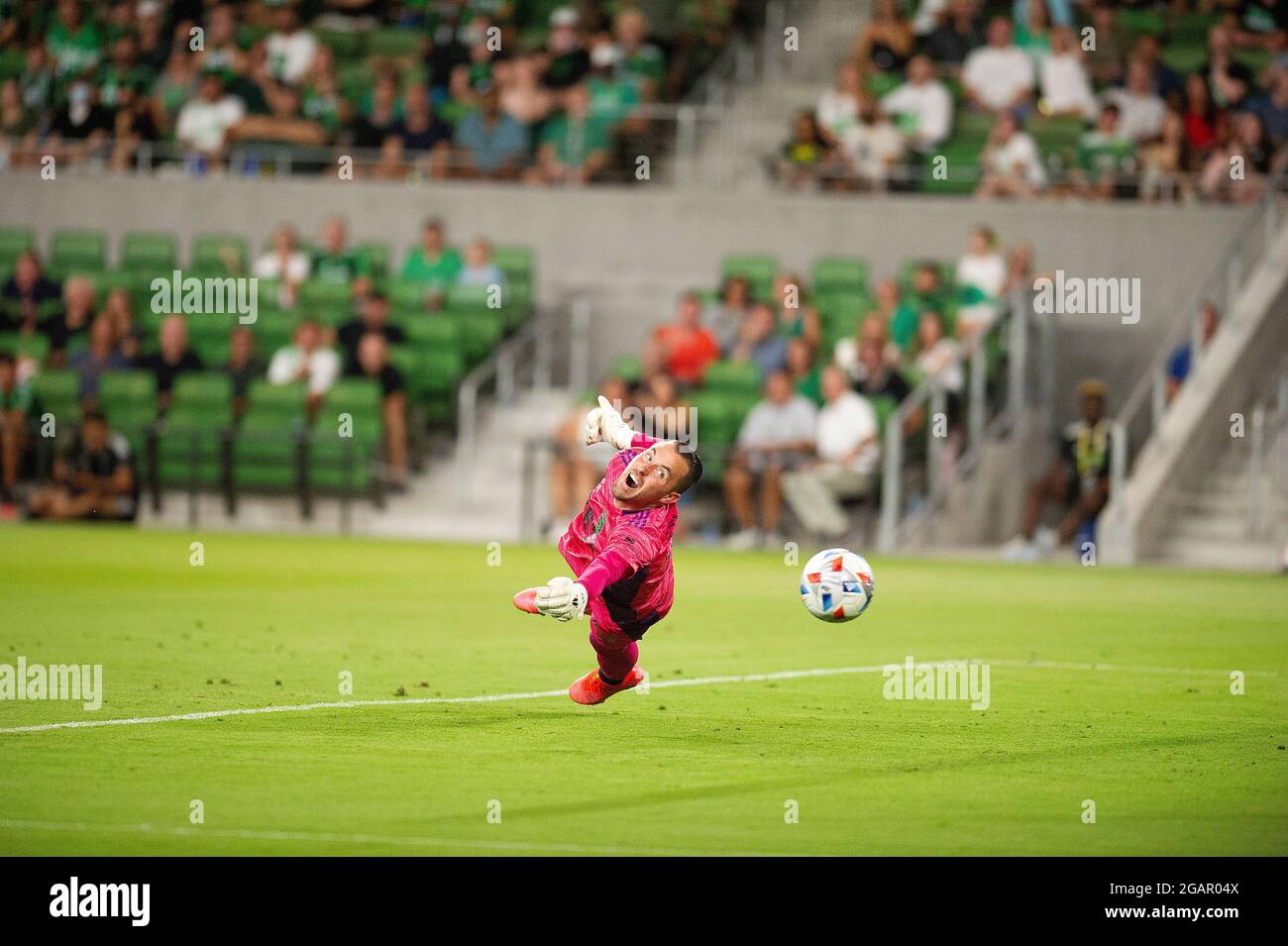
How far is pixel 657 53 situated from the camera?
88.4ft

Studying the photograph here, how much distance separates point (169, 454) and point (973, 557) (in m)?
8.87

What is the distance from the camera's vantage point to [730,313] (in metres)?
23.3

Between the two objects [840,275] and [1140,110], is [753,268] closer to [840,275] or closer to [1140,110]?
[840,275]

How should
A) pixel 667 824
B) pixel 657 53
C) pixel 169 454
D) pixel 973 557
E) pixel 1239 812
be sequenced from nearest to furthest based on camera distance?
pixel 667 824 → pixel 1239 812 → pixel 973 557 → pixel 169 454 → pixel 657 53

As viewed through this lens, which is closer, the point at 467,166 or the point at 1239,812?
the point at 1239,812

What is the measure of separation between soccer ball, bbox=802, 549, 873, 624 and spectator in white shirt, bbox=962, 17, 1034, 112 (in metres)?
16.1

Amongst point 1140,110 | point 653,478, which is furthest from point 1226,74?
point 653,478

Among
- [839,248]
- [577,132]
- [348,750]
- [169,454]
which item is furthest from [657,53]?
[348,750]

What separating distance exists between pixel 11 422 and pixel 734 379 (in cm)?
805

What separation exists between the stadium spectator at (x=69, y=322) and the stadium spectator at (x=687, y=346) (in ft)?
22.3

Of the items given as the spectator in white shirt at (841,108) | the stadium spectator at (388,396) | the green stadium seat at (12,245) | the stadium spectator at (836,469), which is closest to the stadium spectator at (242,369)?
the stadium spectator at (388,396)

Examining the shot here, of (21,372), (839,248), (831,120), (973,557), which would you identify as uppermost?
(831,120)

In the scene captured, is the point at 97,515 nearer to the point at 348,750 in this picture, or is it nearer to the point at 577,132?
the point at 577,132

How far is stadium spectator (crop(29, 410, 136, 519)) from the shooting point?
73.8 feet
